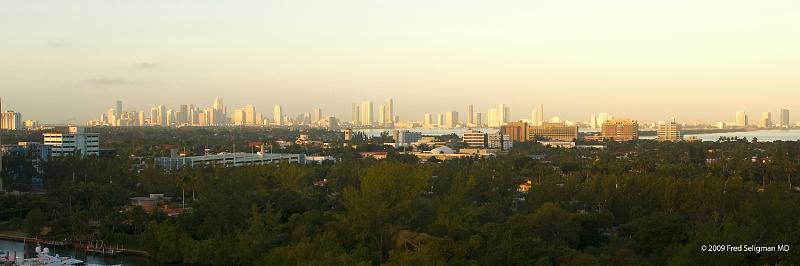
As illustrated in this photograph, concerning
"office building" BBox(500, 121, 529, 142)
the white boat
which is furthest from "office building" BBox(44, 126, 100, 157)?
"office building" BBox(500, 121, 529, 142)

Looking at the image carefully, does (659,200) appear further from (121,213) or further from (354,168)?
(121,213)

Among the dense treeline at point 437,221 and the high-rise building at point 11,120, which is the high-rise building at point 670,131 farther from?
the high-rise building at point 11,120

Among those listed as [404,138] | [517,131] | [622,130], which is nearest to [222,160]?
[404,138]

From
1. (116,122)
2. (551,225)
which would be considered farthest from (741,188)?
(116,122)

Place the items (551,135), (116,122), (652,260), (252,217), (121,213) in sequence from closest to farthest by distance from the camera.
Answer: (652,260) → (252,217) → (121,213) → (551,135) → (116,122)

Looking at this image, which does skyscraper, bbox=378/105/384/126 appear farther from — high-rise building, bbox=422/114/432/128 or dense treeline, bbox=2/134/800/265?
dense treeline, bbox=2/134/800/265
